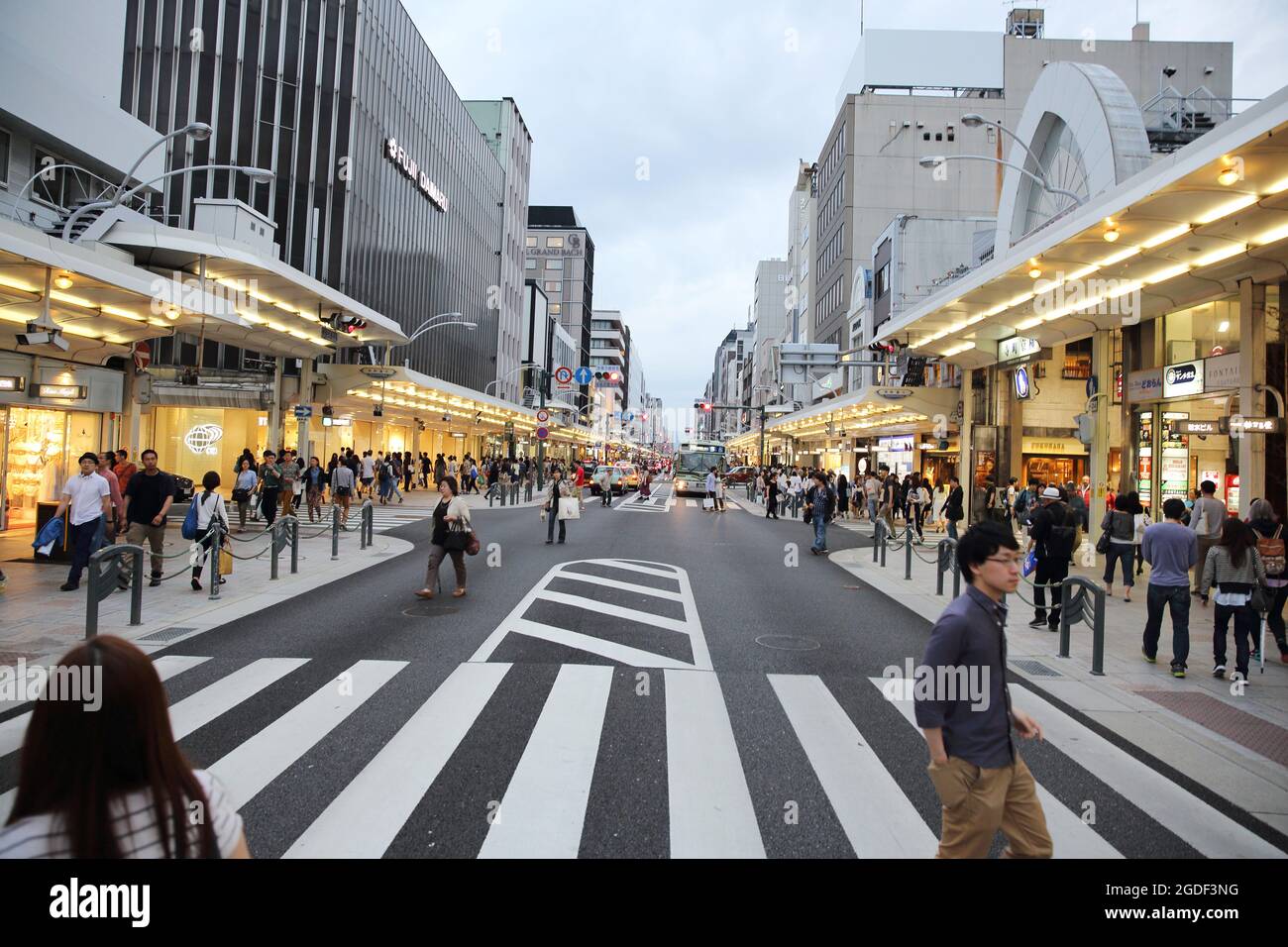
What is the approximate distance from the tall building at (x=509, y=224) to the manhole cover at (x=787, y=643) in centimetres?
6401

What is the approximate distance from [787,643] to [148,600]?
347 inches

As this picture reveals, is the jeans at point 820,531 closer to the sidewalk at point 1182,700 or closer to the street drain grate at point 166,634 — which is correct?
the sidewalk at point 1182,700

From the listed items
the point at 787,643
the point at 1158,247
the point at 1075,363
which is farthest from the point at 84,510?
the point at 1075,363

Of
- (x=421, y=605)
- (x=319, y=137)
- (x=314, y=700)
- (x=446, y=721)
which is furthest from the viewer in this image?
(x=319, y=137)

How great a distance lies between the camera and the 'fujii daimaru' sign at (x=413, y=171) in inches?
1738

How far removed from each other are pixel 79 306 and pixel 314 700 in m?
13.2

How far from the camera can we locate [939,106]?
5850cm

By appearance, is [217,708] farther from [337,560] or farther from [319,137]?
[319,137]

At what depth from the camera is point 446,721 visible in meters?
5.74

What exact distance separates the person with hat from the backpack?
1.97m

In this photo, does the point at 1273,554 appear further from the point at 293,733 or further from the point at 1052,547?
the point at 293,733
